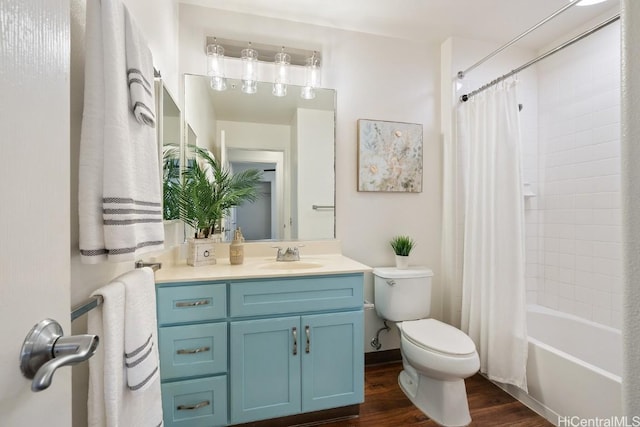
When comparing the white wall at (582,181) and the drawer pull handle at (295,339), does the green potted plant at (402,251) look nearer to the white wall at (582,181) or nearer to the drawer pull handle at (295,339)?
the drawer pull handle at (295,339)

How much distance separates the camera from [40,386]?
31 cm

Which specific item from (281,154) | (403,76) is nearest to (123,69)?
(281,154)

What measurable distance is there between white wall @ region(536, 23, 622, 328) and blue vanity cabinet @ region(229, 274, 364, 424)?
1733mm

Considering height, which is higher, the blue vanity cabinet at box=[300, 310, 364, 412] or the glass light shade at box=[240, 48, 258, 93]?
the glass light shade at box=[240, 48, 258, 93]

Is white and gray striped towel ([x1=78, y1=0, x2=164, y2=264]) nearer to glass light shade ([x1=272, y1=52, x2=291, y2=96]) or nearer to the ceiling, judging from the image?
glass light shade ([x1=272, y1=52, x2=291, y2=96])

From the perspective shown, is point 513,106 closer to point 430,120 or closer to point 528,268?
point 430,120

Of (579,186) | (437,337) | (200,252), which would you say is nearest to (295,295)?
(200,252)

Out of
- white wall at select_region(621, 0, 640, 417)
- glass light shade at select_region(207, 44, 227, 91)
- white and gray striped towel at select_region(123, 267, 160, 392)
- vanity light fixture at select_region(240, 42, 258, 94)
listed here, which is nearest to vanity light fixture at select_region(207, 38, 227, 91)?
glass light shade at select_region(207, 44, 227, 91)

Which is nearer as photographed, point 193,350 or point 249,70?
point 193,350

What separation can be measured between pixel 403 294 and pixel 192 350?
1.32 meters

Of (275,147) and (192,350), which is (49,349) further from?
(275,147)

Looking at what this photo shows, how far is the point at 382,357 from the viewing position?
7.07 ft

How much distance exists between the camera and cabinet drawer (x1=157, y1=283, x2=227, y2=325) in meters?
1.30

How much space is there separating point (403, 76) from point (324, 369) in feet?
6.96
